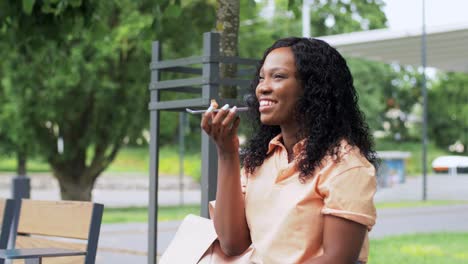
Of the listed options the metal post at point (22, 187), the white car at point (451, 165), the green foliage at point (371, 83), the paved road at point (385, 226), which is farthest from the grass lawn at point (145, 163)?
the metal post at point (22, 187)

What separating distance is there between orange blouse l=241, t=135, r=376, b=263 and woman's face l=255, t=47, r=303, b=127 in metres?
0.10

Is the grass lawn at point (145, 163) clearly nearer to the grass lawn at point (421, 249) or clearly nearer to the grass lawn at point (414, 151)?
the grass lawn at point (414, 151)

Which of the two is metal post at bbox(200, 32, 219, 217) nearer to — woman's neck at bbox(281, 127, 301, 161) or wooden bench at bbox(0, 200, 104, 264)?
wooden bench at bbox(0, 200, 104, 264)

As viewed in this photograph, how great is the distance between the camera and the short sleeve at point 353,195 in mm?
2312

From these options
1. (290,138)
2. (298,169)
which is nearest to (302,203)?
(298,169)

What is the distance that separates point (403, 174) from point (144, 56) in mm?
18193

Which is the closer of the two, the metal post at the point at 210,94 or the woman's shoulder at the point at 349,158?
the woman's shoulder at the point at 349,158

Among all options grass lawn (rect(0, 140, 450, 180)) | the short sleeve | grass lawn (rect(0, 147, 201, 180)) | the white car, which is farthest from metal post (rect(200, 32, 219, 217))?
the white car

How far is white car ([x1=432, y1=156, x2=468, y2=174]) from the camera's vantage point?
43906mm

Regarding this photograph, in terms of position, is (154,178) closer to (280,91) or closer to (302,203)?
(280,91)

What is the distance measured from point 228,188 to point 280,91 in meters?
0.33

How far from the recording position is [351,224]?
233 cm

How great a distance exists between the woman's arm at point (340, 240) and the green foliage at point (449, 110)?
53.4 meters

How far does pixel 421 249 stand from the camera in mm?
9992
